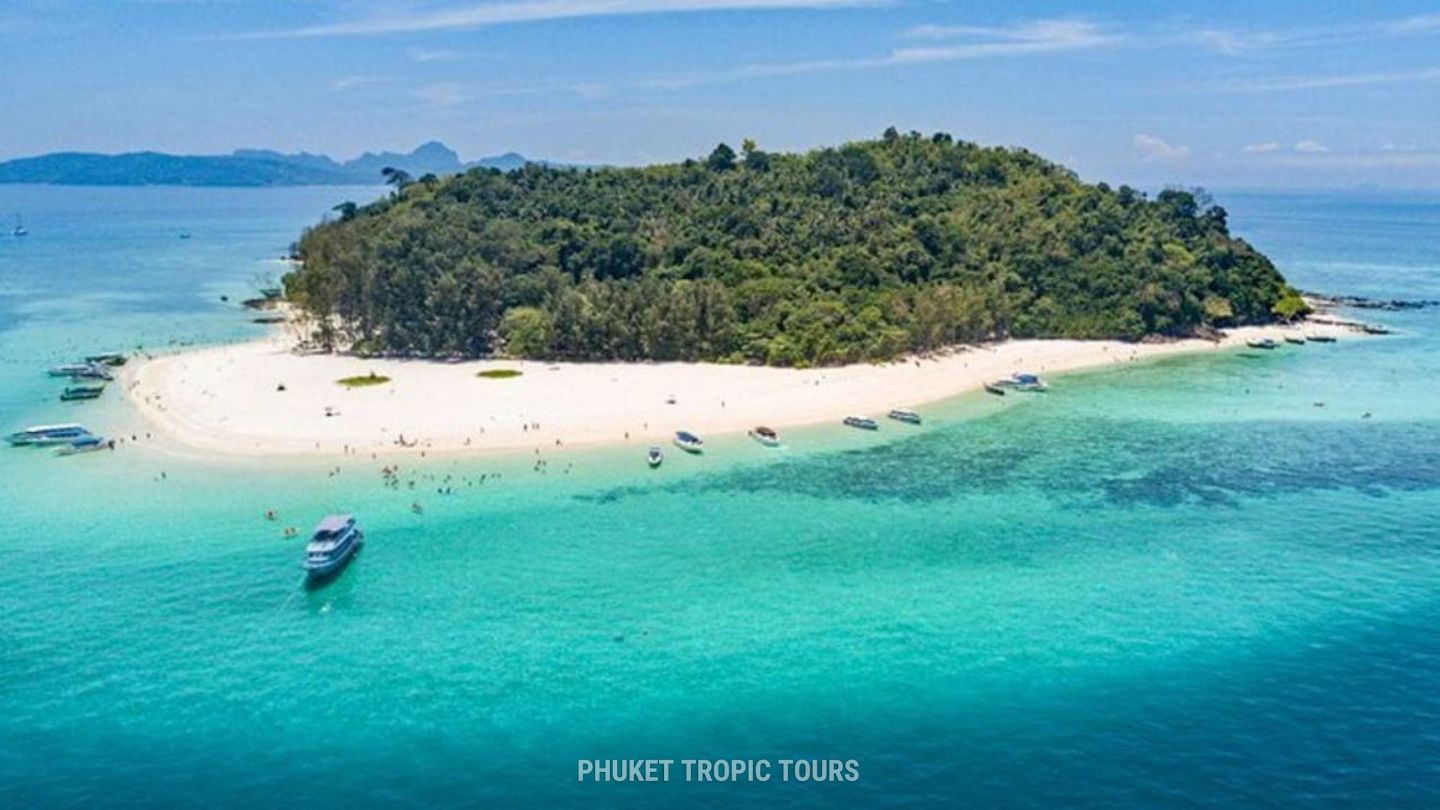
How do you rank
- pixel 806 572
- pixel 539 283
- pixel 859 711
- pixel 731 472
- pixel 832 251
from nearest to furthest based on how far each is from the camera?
pixel 859 711 → pixel 806 572 → pixel 731 472 → pixel 539 283 → pixel 832 251

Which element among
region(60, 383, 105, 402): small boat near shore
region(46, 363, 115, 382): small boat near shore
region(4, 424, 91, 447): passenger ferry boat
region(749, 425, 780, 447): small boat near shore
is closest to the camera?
region(4, 424, 91, 447): passenger ferry boat

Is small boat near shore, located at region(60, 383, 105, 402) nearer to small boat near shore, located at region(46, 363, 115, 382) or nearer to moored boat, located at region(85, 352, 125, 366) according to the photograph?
small boat near shore, located at region(46, 363, 115, 382)

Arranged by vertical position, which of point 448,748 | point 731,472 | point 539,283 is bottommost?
point 448,748

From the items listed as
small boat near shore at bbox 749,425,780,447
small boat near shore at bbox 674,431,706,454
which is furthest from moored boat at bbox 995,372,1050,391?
small boat near shore at bbox 674,431,706,454

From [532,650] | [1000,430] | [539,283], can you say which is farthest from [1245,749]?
[539,283]

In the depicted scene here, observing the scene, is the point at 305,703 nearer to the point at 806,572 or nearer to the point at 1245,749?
the point at 806,572

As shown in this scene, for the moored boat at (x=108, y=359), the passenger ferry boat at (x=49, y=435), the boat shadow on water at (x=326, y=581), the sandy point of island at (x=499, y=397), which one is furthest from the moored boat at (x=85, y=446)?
the boat shadow on water at (x=326, y=581)
